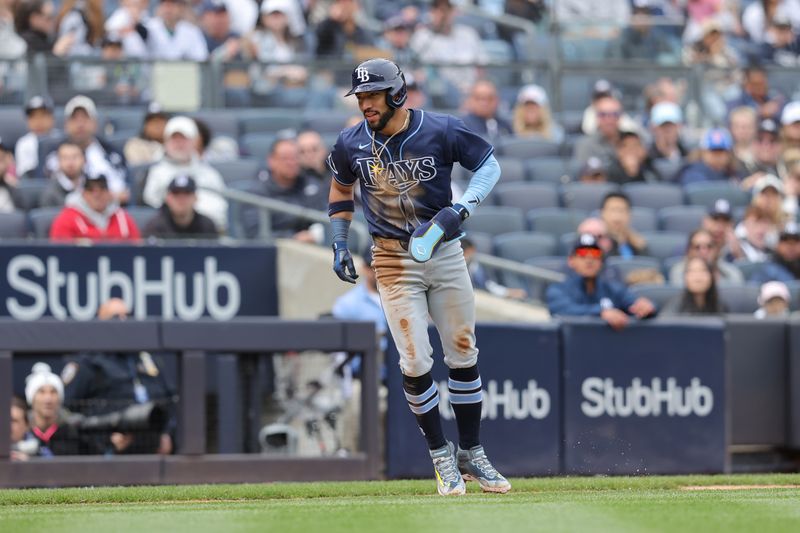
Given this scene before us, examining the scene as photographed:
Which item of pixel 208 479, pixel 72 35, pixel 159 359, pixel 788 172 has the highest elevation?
pixel 72 35

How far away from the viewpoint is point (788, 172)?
1547 centimetres

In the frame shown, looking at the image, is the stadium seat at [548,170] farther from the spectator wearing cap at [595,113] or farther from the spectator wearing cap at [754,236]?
the spectator wearing cap at [754,236]

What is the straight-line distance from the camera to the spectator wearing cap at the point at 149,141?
44.4 feet

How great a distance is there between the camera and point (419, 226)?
778 cm

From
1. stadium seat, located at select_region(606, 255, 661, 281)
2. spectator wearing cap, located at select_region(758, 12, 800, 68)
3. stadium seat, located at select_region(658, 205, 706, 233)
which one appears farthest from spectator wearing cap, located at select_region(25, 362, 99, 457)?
spectator wearing cap, located at select_region(758, 12, 800, 68)

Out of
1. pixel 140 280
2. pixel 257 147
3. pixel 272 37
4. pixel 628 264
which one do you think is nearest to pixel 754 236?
pixel 628 264

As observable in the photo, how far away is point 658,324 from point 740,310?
1.55 metres

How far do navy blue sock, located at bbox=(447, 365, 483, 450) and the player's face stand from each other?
1.35 metres

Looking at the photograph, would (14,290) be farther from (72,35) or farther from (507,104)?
(507,104)

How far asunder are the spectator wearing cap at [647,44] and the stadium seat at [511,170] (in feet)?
9.91

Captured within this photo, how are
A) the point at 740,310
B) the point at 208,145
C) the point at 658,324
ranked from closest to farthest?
the point at 658,324
the point at 740,310
the point at 208,145

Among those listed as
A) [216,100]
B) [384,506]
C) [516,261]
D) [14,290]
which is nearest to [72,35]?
[216,100]

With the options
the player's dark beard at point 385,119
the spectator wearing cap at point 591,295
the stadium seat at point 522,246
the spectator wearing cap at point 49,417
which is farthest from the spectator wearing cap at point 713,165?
the player's dark beard at point 385,119

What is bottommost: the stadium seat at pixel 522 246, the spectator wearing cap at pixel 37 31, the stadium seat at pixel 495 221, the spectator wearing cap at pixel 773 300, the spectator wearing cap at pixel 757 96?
the spectator wearing cap at pixel 773 300
